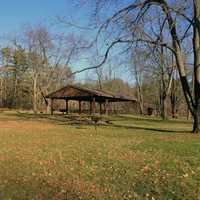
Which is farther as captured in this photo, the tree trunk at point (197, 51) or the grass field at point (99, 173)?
the tree trunk at point (197, 51)

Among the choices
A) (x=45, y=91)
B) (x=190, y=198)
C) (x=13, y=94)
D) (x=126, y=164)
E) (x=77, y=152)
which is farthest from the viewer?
(x=13, y=94)

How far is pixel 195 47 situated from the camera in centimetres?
1936

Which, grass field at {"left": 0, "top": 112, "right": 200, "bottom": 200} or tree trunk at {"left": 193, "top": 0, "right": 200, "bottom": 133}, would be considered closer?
grass field at {"left": 0, "top": 112, "right": 200, "bottom": 200}

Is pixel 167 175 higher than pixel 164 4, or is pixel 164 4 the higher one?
pixel 164 4

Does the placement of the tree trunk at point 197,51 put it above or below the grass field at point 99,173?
above

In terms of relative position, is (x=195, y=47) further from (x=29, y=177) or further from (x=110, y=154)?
(x=29, y=177)

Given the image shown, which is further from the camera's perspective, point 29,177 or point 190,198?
point 29,177

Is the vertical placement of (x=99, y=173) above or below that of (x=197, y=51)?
below

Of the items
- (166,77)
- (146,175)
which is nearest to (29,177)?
(146,175)

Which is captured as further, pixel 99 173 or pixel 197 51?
pixel 197 51

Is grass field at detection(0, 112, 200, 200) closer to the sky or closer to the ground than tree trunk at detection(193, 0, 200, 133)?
closer to the ground

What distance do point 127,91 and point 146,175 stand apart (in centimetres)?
8414

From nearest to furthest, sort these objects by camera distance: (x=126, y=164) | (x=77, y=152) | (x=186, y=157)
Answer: (x=126, y=164)
(x=186, y=157)
(x=77, y=152)

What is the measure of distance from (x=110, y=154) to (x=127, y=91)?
81.4 m
